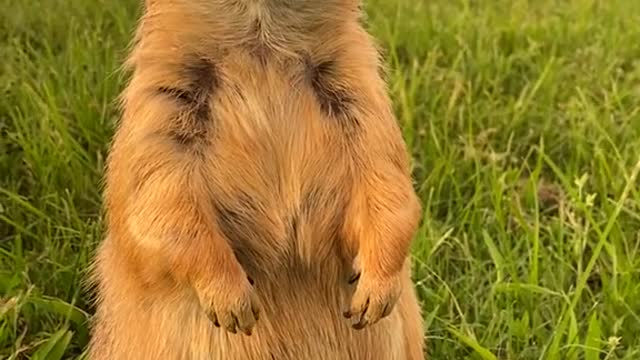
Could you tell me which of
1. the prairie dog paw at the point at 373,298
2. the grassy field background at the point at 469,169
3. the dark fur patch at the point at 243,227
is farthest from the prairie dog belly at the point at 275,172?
the grassy field background at the point at 469,169

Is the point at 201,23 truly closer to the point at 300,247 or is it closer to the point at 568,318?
the point at 300,247

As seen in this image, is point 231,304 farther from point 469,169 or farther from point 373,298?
point 469,169

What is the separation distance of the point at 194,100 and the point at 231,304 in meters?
0.61

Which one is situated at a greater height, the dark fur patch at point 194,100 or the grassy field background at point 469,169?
the dark fur patch at point 194,100

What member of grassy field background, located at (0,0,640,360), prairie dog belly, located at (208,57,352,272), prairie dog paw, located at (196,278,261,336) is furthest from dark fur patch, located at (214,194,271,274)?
grassy field background, located at (0,0,640,360)

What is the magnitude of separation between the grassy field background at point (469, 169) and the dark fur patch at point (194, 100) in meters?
1.26

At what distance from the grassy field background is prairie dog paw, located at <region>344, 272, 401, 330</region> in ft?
2.85

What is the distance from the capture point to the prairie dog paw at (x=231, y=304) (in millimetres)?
3752

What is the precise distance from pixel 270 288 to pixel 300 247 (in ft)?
0.54

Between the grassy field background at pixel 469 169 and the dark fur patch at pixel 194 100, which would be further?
the grassy field background at pixel 469 169

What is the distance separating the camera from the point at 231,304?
3750mm

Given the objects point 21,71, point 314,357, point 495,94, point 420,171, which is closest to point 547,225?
point 420,171

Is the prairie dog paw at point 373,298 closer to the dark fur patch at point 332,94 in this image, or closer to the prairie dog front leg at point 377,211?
the prairie dog front leg at point 377,211

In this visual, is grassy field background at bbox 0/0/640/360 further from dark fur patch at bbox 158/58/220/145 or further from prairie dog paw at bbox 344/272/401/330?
dark fur patch at bbox 158/58/220/145
